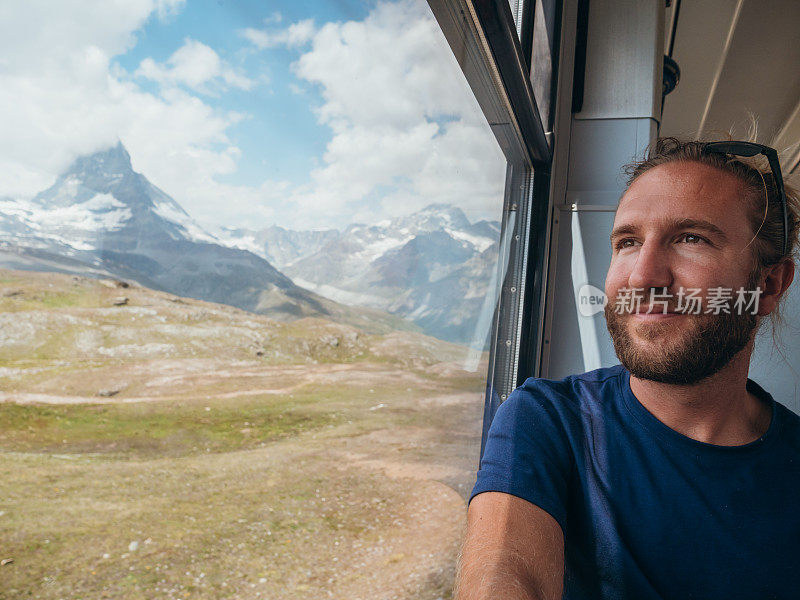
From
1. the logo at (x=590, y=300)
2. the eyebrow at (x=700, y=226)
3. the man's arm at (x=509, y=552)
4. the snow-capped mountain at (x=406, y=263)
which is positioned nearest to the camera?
the man's arm at (x=509, y=552)

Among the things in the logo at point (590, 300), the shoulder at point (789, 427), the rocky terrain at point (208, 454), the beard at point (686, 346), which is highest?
the logo at point (590, 300)

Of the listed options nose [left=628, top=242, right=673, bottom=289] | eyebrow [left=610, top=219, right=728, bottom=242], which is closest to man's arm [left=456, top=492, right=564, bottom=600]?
nose [left=628, top=242, right=673, bottom=289]

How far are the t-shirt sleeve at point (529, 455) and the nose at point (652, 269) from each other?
0.23 meters

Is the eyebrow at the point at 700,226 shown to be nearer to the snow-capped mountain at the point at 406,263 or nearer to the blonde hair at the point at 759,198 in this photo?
the blonde hair at the point at 759,198

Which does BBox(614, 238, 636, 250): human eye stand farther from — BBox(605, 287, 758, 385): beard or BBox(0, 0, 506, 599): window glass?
BBox(0, 0, 506, 599): window glass

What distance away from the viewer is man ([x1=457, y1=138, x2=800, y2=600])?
2.48ft

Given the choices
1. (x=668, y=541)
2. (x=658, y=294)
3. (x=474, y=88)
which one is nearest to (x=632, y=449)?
(x=668, y=541)

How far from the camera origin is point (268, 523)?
113 centimetres

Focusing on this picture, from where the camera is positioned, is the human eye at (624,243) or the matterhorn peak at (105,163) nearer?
the matterhorn peak at (105,163)

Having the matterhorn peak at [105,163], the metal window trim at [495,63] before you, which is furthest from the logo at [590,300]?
the matterhorn peak at [105,163]

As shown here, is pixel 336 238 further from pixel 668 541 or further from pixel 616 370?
pixel 668 541

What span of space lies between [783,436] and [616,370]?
0.26 m

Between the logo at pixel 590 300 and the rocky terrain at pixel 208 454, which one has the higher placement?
the logo at pixel 590 300

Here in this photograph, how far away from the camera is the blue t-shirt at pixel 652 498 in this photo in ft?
2.50
